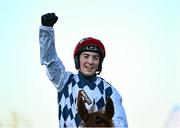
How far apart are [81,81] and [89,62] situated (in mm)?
152

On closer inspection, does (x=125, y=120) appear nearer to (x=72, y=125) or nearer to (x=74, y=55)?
(x=72, y=125)

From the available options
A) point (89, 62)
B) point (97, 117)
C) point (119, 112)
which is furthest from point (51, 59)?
point (97, 117)

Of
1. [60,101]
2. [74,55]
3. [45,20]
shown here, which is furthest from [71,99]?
[45,20]

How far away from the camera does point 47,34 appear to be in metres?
3.31

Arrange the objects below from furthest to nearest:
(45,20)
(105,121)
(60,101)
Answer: (60,101) < (45,20) < (105,121)

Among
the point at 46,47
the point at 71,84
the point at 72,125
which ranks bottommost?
the point at 72,125

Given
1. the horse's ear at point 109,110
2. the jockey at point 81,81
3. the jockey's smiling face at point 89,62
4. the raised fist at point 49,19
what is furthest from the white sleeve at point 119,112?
the raised fist at point 49,19

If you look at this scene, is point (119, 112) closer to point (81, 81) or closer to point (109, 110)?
point (81, 81)

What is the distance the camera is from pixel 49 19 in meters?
3.27

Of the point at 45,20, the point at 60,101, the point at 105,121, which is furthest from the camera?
the point at 60,101

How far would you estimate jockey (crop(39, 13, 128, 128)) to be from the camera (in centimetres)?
341

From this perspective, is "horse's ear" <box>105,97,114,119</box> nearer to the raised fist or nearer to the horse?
the horse

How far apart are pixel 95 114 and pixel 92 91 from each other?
2.85 ft

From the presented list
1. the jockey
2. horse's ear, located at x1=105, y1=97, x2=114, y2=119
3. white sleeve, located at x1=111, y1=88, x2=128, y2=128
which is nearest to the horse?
A: horse's ear, located at x1=105, y1=97, x2=114, y2=119
